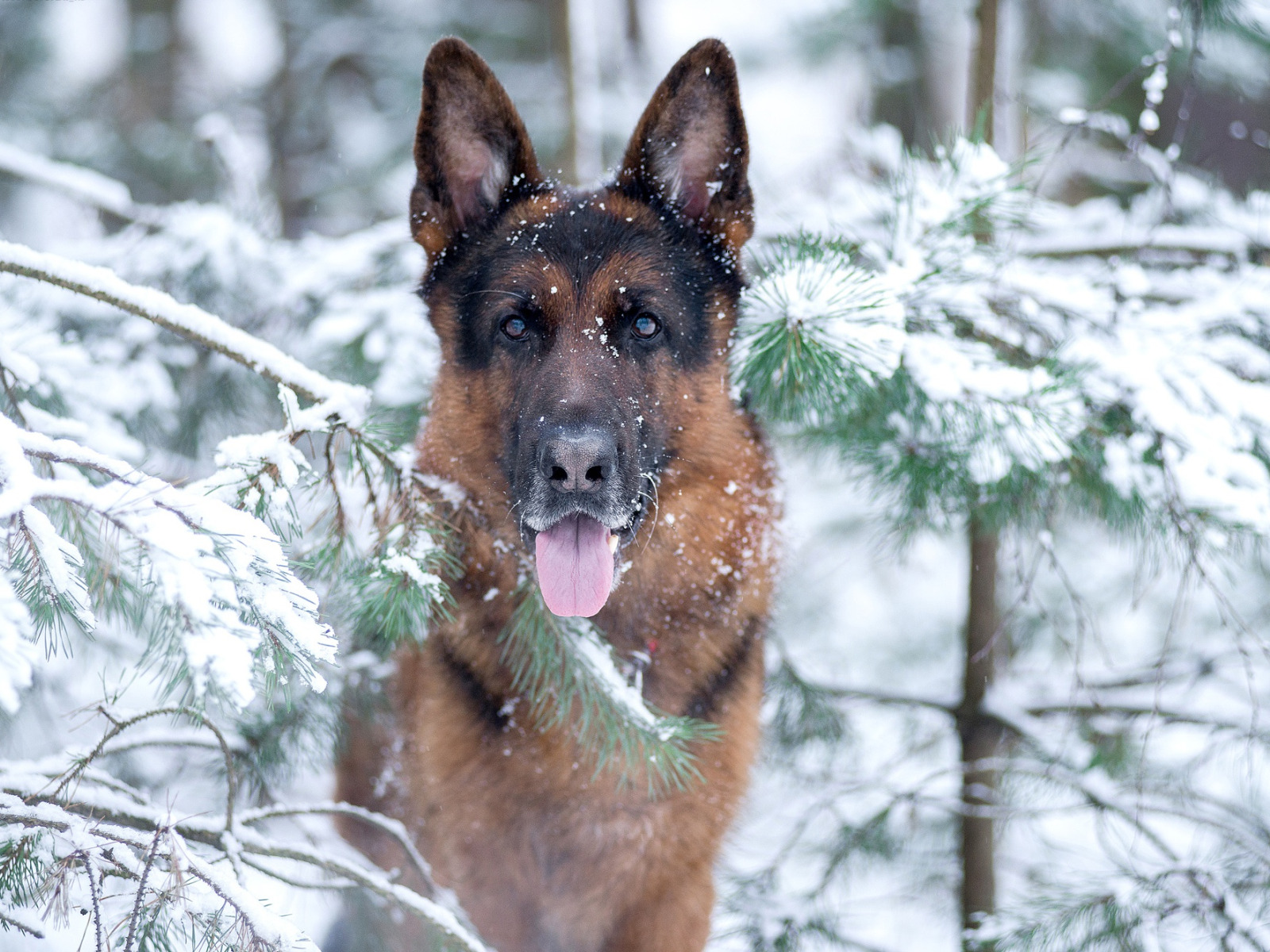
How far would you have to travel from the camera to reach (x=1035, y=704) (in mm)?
4051

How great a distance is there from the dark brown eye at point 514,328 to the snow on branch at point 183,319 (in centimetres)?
70

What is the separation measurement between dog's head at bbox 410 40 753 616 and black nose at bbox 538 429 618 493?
49mm

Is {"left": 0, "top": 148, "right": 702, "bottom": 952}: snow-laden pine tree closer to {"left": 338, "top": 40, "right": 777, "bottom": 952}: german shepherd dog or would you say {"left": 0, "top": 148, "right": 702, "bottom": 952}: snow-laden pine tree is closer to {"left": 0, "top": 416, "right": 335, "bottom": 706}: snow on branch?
{"left": 0, "top": 416, "right": 335, "bottom": 706}: snow on branch

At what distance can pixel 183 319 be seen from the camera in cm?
211

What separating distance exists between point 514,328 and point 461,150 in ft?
1.92

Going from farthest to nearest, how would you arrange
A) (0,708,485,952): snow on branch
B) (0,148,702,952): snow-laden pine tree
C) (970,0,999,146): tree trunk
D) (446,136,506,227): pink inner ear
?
(970,0,999,146): tree trunk, (446,136,506,227): pink inner ear, (0,708,485,952): snow on branch, (0,148,702,952): snow-laden pine tree

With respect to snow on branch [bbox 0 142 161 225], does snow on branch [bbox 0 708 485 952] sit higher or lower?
lower

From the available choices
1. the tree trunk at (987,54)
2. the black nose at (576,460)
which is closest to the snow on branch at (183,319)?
the black nose at (576,460)

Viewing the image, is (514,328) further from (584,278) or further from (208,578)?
(208,578)

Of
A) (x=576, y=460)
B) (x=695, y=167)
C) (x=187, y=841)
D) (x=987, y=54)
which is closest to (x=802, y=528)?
(x=695, y=167)

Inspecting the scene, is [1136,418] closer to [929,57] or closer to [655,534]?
[655,534]

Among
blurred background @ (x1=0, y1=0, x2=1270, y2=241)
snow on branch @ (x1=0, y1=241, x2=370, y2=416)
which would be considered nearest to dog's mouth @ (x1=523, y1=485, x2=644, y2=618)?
snow on branch @ (x1=0, y1=241, x2=370, y2=416)

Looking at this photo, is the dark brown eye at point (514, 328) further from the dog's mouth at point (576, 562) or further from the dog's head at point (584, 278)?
the dog's mouth at point (576, 562)

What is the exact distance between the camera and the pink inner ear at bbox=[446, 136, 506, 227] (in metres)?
2.89
